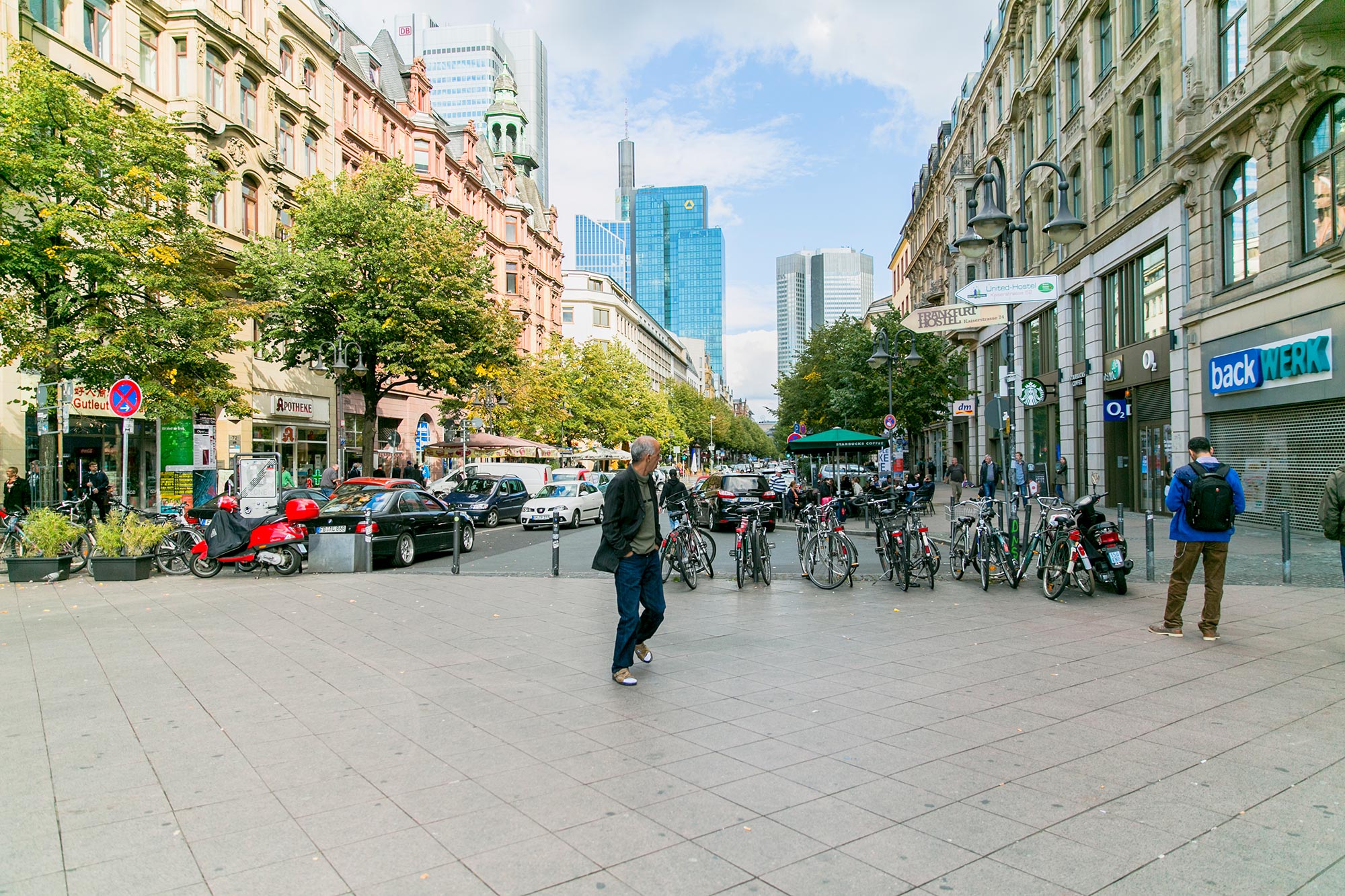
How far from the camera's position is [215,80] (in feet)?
94.7

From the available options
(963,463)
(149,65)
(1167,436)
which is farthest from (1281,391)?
(963,463)

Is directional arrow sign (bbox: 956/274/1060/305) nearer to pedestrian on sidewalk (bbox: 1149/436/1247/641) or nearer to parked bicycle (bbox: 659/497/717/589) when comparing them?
pedestrian on sidewalk (bbox: 1149/436/1247/641)

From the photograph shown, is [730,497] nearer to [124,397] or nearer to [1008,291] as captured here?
[1008,291]

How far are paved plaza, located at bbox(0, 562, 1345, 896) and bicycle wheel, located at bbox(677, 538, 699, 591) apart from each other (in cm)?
328

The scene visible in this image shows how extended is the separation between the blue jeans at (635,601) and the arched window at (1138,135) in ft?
73.0

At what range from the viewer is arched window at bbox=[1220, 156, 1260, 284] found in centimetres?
1792

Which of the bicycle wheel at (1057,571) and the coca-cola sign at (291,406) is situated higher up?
the coca-cola sign at (291,406)

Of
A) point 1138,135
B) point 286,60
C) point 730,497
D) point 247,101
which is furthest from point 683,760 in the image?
point 286,60

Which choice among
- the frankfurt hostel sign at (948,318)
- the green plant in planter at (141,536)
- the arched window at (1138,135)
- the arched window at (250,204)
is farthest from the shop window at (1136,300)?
the arched window at (250,204)

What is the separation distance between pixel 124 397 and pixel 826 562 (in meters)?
13.0

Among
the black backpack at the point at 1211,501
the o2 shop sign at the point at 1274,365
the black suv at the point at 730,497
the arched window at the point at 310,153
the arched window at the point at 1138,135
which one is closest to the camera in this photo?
the black backpack at the point at 1211,501

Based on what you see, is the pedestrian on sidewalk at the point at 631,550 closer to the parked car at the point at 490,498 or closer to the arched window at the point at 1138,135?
the parked car at the point at 490,498

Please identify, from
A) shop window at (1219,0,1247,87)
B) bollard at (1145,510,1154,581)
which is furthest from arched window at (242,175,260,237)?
bollard at (1145,510,1154,581)

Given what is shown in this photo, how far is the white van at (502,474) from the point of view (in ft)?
96.3
